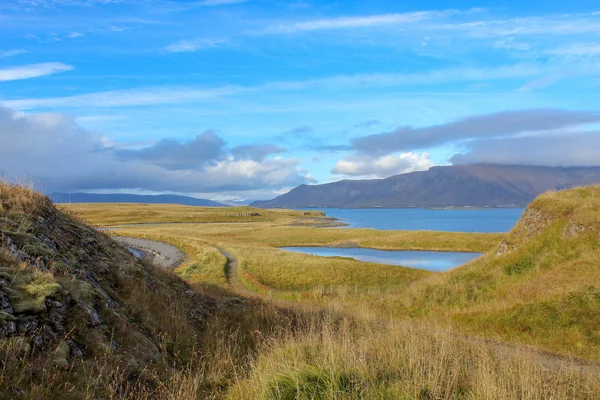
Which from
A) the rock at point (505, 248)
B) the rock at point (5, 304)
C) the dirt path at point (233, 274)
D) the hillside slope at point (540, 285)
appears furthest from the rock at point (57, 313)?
the dirt path at point (233, 274)

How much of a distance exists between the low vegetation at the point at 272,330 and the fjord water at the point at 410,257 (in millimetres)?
34255

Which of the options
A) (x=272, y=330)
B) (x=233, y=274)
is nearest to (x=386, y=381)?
(x=272, y=330)

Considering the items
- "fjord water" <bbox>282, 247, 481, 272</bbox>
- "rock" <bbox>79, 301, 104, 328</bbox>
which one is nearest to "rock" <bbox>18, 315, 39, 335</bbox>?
"rock" <bbox>79, 301, 104, 328</bbox>

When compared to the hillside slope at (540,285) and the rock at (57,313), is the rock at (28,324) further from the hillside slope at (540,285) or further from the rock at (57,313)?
the hillside slope at (540,285)

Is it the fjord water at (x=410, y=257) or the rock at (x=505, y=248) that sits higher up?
the rock at (x=505, y=248)

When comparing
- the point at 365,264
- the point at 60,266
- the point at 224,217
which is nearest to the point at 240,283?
the point at 365,264

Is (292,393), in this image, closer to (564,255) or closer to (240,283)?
(564,255)

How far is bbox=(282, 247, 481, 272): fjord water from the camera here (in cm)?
6091

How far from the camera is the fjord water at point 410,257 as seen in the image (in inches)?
2398

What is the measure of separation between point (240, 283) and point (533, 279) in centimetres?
2860

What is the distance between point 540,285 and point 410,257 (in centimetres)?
4965

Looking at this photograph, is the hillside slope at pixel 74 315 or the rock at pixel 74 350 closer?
the hillside slope at pixel 74 315

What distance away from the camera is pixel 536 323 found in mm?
17109

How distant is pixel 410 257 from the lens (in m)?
70.1
